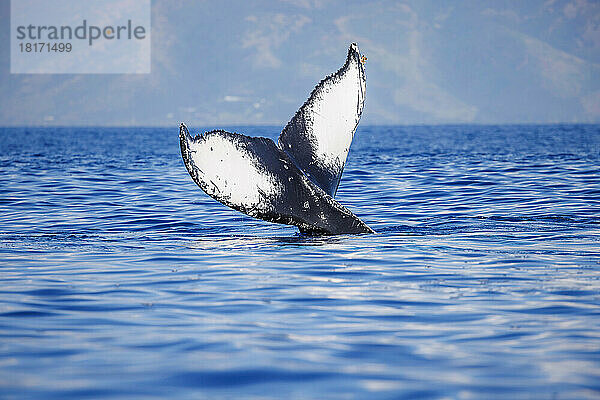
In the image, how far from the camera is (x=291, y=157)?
8422 millimetres

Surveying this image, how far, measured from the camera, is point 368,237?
33.1ft

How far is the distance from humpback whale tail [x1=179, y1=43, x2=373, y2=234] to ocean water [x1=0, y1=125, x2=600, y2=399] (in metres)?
0.64

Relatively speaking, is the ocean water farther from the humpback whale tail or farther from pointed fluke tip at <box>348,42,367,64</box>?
pointed fluke tip at <box>348,42,367,64</box>

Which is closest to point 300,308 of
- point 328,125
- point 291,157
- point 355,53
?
point 291,157

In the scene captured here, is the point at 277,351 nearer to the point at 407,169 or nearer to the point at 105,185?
the point at 105,185

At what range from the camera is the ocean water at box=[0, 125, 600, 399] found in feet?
15.8

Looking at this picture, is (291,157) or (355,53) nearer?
(355,53)

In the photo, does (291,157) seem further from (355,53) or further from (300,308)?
(300,308)

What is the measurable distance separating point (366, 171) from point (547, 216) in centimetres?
1293

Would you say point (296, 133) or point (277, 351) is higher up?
point (296, 133)

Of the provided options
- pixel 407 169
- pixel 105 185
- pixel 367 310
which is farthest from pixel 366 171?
pixel 367 310

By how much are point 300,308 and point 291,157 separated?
7.24 feet

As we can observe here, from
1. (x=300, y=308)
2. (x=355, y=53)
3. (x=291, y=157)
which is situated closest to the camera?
(x=300, y=308)

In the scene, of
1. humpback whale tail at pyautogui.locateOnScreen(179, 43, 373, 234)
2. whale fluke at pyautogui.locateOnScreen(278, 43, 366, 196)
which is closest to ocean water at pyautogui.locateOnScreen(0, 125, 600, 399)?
humpback whale tail at pyautogui.locateOnScreen(179, 43, 373, 234)
